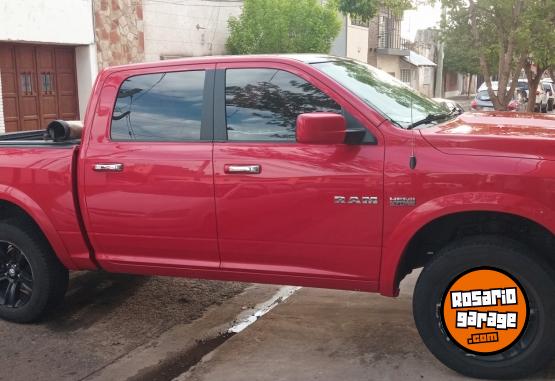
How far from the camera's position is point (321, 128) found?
350 centimetres

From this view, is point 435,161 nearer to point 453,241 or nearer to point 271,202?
point 453,241

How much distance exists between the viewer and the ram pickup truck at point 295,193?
11.1 ft

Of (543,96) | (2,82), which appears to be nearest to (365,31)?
(543,96)

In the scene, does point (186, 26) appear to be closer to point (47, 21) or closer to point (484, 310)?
point (47, 21)

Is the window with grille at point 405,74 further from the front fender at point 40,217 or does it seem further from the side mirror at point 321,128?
the side mirror at point 321,128

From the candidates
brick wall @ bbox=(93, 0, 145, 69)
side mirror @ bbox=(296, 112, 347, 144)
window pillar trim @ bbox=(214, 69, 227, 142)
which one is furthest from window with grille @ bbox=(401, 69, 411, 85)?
side mirror @ bbox=(296, 112, 347, 144)

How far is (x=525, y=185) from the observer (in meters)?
3.25

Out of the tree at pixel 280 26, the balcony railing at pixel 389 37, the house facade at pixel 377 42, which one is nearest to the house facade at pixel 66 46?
the tree at pixel 280 26

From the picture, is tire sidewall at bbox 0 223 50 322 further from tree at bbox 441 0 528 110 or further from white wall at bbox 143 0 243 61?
white wall at bbox 143 0 243 61

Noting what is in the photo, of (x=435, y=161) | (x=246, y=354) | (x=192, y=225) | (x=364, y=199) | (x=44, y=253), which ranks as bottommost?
(x=246, y=354)

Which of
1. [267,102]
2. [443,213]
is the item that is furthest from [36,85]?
[443,213]

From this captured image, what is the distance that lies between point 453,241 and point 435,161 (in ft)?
1.58

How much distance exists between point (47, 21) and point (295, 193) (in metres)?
11.2

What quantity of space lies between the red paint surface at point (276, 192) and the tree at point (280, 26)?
14.8 meters
